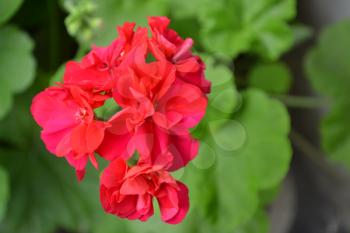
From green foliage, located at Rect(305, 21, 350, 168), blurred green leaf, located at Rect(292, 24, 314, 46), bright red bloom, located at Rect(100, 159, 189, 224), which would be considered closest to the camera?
bright red bloom, located at Rect(100, 159, 189, 224)

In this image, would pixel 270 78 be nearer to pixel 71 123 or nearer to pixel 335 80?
pixel 335 80

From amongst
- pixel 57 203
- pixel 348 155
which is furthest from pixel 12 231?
pixel 348 155

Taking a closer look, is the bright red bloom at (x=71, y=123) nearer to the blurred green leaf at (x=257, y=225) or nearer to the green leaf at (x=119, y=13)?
the green leaf at (x=119, y=13)

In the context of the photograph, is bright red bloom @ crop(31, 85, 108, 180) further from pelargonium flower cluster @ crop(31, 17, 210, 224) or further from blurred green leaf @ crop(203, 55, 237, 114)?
blurred green leaf @ crop(203, 55, 237, 114)

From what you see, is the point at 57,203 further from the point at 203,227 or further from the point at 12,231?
the point at 203,227

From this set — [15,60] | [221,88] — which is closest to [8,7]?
[15,60]

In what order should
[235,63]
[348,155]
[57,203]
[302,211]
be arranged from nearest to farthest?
[348,155]
[57,203]
[235,63]
[302,211]

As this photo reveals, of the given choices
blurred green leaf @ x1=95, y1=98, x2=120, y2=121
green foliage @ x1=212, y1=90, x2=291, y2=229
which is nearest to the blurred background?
green foliage @ x1=212, y1=90, x2=291, y2=229
